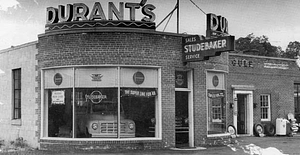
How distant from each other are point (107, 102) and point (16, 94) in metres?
5.50

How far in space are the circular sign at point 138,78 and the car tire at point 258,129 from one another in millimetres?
10115

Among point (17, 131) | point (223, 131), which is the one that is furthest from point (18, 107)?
point (223, 131)

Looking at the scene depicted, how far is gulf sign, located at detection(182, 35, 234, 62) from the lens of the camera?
590 inches

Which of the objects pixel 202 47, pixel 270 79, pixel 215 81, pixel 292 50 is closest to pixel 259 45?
pixel 292 50

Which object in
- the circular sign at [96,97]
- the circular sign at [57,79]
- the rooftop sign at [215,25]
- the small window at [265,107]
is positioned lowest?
the small window at [265,107]

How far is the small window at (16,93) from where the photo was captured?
19188 millimetres

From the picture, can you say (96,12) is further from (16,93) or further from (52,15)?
(16,93)

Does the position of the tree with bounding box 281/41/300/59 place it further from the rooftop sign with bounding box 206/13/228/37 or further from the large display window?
the large display window

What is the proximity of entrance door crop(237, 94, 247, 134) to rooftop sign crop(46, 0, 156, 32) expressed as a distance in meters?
9.92

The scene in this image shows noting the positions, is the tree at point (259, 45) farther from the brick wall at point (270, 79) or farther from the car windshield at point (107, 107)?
the car windshield at point (107, 107)

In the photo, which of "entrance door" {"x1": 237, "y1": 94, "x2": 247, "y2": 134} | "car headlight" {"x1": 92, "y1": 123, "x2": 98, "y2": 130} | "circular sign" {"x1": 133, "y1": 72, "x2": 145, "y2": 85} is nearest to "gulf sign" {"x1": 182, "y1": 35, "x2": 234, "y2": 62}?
"circular sign" {"x1": 133, "y1": 72, "x2": 145, "y2": 85}

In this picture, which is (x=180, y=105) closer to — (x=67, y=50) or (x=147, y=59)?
(x=147, y=59)

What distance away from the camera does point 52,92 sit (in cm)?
1658

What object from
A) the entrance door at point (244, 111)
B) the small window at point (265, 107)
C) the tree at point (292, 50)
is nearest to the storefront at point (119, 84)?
the entrance door at point (244, 111)
